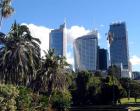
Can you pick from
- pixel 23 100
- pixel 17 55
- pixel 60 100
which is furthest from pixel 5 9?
pixel 60 100

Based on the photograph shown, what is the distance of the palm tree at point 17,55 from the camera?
65.5m

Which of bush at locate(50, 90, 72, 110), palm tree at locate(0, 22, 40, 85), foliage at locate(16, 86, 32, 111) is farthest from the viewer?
bush at locate(50, 90, 72, 110)

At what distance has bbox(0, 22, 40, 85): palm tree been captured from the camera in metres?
65.5

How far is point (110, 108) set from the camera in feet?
297

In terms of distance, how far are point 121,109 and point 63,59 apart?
1833 cm

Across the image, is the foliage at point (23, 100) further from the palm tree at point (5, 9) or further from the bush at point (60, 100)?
the bush at point (60, 100)

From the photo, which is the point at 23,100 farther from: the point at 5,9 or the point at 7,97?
the point at 5,9

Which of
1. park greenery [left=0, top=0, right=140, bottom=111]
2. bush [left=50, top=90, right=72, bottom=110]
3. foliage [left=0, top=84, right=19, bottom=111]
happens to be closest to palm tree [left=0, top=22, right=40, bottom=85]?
park greenery [left=0, top=0, right=140, bottom=111]

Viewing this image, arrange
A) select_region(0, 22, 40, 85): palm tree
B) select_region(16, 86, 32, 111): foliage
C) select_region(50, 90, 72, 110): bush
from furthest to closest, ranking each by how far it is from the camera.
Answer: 1. select_region(50, 90, 72, 110): bush
2. select_region(0, 22, 40, 85): palm tree
3. select_region(16, 86, 32, 111): foliage

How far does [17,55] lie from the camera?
65.2 m

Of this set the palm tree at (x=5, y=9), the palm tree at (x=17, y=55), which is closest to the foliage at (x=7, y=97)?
the palm tree at (x=17, y=55)

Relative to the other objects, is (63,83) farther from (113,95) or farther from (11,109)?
(113,95)

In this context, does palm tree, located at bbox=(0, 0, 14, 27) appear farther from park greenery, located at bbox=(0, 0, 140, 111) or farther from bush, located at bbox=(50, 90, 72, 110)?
bush, located at bbox=(50, 90, 72, 110)

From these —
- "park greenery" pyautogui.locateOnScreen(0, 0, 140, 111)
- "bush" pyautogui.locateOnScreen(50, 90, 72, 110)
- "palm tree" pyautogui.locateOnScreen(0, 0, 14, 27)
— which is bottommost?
"bush" pyautogui.locateOnScreen(50, 90, 72, 110)
